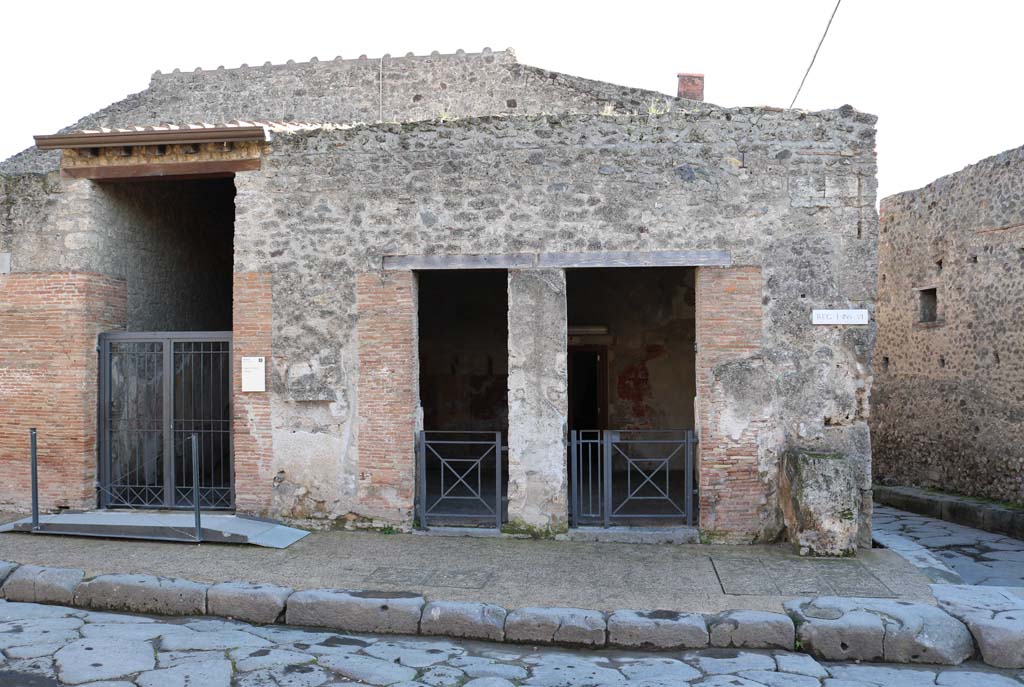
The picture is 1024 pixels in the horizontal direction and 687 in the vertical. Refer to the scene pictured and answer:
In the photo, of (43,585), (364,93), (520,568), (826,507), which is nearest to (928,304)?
(826,507)

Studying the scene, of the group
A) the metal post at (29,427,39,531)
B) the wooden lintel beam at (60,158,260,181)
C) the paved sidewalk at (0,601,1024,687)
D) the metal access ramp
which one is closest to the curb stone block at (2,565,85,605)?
the paved sidewalk at (0,601,1024,687)

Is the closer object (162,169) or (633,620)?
(633,620)

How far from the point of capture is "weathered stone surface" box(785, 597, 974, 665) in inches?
225

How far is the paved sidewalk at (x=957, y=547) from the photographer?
8086 millimetres

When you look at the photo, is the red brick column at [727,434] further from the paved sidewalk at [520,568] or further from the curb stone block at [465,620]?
the curb stone block at [465,620]

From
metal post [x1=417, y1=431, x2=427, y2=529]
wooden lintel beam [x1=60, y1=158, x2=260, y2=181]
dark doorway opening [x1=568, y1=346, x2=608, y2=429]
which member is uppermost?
wooden lintel beam [x1=60, y1=158, x2=260, y2=181]

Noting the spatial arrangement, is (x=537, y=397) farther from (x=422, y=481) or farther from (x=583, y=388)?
(x=583, y=388)

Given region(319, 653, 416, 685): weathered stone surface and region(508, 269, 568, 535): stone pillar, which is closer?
region(319, 653, 416, 685): weathered stone surface

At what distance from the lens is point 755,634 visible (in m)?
5.82

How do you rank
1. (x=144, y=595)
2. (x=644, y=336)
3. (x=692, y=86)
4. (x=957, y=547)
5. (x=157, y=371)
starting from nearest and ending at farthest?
(x=144, y=595) < (x=157, y=371) < (x=957, y=547) < (x=644, y=336) < (x=692, y=86)

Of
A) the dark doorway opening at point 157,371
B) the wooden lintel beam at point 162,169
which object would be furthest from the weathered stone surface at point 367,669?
the wooden lintel beam at point 162,169

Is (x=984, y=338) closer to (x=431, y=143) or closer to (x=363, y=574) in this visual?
(x=431, y=143)

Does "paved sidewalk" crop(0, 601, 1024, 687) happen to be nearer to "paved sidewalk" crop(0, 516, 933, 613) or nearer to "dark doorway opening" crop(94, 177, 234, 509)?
"paved sidewalk" crop(0, 516, 933, 613)

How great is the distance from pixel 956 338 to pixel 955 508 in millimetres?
2820
